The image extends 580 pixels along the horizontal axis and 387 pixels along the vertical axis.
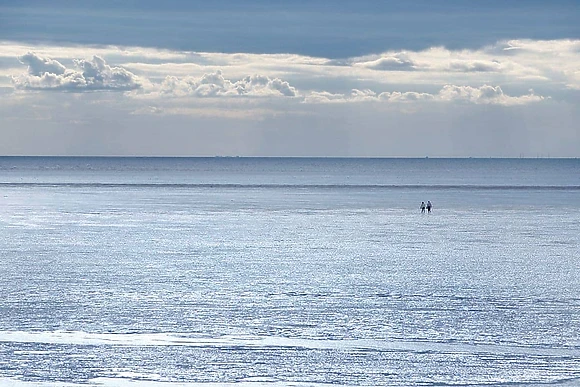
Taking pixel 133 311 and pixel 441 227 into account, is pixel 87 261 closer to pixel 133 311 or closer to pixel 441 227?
pixel 133 311

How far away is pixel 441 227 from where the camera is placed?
53344mm

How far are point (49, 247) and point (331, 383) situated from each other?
25583 mm

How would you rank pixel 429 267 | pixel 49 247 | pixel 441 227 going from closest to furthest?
pixel 429 267
pixel 49 247
pixel 441 227

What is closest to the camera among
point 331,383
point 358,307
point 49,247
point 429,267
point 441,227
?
point 331,383

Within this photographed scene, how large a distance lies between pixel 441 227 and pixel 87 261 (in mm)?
23600

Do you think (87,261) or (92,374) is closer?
(92,374)

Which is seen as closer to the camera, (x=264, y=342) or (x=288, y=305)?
(x=264, y=342)

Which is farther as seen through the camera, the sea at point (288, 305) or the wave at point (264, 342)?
the wave at point (264, 342)

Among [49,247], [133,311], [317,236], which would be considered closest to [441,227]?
[317,236]

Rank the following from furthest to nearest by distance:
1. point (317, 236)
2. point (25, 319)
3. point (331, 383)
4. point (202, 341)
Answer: point (317, 236), point (25, 319), point (202, 341), point (331, 383)

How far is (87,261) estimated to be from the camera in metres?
36.0

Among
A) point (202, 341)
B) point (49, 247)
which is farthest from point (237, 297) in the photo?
point (49, 247)

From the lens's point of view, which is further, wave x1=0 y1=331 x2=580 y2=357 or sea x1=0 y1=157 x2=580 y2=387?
wave x1=0 y1=331 x2=580 y2=357

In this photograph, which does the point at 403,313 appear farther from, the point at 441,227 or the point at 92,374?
the point at 441,227
